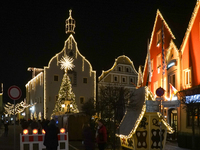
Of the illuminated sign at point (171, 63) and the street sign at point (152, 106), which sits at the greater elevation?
the illuminated sign at point (171, 63)

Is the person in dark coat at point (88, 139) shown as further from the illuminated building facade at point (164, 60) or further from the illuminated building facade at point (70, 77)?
the illuminated building facade at point (70, 77)

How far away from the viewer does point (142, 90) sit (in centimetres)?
1666

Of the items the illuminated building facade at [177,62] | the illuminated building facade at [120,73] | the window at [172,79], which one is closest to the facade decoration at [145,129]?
the illuminated building facade at [177,62]

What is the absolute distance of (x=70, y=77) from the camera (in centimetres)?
5506

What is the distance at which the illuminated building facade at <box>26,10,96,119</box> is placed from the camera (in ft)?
177

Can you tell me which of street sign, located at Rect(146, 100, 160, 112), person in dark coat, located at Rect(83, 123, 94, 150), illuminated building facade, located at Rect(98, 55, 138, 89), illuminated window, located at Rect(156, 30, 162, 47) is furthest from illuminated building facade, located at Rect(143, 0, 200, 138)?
illuminated building facade, located at Rect(98, 55, 138, 89)

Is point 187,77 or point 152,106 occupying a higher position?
point 187,77

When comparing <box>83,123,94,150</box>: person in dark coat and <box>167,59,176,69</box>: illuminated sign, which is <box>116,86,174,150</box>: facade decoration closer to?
<box>83,123,94,150</box>: person in dark coat

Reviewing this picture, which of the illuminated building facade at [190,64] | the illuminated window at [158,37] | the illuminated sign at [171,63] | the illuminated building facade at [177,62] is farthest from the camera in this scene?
the illuminated window at [158,37]

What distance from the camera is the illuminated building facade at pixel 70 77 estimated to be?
54094 mm

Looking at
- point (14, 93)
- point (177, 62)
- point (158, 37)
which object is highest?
point (158, 37)

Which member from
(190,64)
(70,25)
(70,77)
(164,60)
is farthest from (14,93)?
(70,77)

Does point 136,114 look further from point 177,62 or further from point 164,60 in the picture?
point 164,60

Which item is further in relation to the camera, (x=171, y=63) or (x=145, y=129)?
(x=171, y=63)
